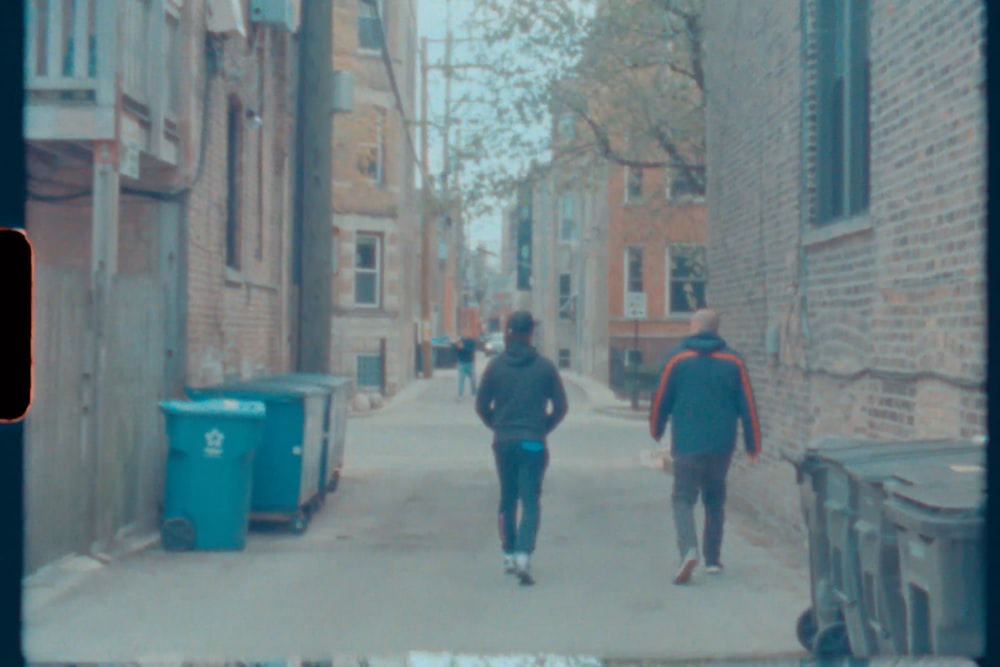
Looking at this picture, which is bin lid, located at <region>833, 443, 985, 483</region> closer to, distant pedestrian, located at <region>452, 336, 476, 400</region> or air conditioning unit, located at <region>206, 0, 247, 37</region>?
air conditioning unit, located at <region>206, 0, 247, 37</region>

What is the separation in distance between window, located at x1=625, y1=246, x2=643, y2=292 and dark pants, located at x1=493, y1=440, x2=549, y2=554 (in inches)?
945

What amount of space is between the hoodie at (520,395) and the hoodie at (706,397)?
71 cm

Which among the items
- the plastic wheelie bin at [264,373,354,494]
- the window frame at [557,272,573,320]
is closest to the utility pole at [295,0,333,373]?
the plastic wheelie bin at [264,373,354,494]

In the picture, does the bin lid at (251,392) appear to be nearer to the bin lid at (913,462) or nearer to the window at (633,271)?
the bin lid at (913,462)

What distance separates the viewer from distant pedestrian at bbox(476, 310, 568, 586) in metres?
7.61

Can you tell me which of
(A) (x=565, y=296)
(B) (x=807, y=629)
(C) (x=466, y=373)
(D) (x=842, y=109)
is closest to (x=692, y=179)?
(D) (x=842, y=109)

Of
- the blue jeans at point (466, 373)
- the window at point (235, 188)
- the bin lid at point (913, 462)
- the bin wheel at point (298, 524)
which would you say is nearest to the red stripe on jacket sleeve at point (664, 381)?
the bin lid at point (913, 462)

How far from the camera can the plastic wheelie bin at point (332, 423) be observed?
10.7 metres

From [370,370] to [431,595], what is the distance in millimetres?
21322

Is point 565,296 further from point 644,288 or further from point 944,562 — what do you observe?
point 944,562

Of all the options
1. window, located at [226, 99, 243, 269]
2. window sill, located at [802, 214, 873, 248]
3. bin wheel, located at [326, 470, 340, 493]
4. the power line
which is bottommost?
bin wheel, located at [326, 470, 340, 493]

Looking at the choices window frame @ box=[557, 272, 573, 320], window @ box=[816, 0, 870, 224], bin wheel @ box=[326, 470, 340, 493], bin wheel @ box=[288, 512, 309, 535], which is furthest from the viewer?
window frame @ box=[557, 272, 573, 320]

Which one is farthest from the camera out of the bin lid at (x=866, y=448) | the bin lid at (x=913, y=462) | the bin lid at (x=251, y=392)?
the bin lid at (x=251, y=392)

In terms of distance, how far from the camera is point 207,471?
8398 mm
